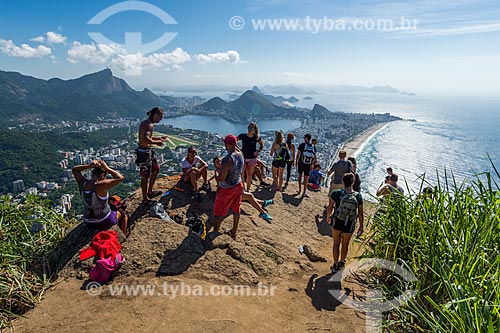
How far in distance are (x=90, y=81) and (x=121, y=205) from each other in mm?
122603

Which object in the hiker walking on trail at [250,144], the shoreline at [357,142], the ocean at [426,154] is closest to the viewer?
the hiker walking on trail at [250,144]

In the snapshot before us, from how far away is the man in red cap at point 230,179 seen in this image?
465 cm

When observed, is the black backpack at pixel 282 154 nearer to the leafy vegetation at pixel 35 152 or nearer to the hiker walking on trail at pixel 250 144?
the hiker walking on trail at pixel 250 144

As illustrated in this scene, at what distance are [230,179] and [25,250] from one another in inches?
153

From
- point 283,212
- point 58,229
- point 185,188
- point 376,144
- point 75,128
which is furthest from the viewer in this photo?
point 75,128

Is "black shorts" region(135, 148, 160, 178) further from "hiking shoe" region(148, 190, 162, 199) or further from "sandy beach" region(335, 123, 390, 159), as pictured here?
"sandy beach" region(335, 123, 390, 159)

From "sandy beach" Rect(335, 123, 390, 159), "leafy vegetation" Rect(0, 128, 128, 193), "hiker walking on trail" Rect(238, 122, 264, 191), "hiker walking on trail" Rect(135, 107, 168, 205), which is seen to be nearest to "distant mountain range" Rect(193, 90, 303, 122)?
"sandy beach" Rect(335, 123, 390, 159)

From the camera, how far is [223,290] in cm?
398

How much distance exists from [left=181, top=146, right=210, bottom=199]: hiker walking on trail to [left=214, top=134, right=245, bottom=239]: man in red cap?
149 cm

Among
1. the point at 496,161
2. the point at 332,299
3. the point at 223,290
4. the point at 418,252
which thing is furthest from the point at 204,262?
the point at 496,161

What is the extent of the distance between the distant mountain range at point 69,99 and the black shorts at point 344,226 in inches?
3449

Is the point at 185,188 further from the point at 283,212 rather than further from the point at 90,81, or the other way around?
the point at 90,81

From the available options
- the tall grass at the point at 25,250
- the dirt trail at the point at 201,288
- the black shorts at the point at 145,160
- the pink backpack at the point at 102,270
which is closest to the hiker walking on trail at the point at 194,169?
the dirt trail at the point at 201,288

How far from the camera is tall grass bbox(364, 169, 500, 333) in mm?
2268
